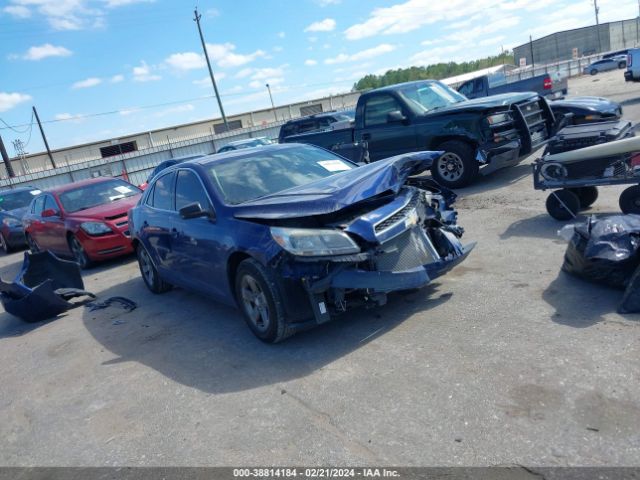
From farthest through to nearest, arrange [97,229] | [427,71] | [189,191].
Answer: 1. [427,71]
2. [97,229]
3. [189,191]

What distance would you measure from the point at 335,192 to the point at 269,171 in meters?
1.26

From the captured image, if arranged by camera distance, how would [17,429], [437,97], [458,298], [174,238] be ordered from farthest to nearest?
[437,97]
[174,238]
[458,298]
[17,429]

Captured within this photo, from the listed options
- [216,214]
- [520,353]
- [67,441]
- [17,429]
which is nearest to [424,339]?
[520,353]

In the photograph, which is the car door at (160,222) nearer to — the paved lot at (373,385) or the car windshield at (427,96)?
the paved lot at (373,385)

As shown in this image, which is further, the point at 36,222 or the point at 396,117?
the point at 36,222

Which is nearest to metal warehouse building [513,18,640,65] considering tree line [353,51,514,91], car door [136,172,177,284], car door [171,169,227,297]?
tree line [353,51,514,91]

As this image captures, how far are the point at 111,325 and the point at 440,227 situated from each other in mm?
3998

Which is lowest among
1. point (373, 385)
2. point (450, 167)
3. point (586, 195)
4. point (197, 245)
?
point (373, 385)

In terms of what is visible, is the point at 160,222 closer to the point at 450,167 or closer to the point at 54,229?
the point at 54,229

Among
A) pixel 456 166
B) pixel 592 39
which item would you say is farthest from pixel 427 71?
pixel 456 166

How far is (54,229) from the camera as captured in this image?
10.3 m

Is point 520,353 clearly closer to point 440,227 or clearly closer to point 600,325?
point 600,325

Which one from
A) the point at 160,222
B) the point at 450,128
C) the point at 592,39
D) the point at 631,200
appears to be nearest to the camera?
the point at 631,200

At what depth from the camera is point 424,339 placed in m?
4.12
